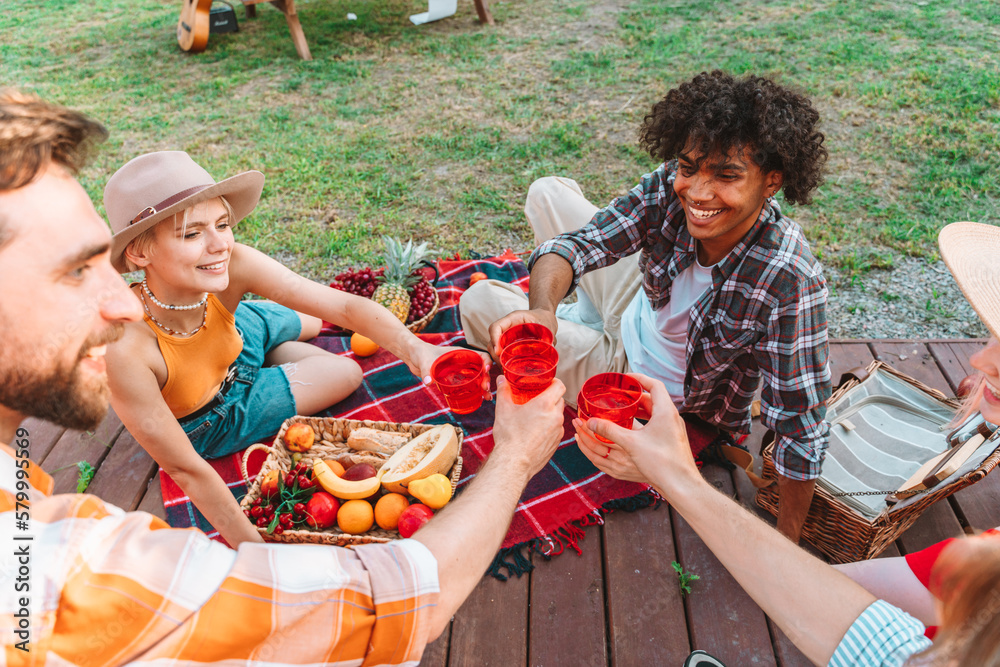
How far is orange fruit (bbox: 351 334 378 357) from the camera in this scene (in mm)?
4176

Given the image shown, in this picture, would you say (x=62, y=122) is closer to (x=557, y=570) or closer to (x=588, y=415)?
(x=588, y=415)

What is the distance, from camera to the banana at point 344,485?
3.01 metres

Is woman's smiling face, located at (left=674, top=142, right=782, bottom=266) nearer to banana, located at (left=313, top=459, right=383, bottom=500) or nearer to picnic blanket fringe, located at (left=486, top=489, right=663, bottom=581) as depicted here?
picnic blanket fringe, located at (left=486, top=489, right=663, bottom=581)

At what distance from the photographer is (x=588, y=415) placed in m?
2.27

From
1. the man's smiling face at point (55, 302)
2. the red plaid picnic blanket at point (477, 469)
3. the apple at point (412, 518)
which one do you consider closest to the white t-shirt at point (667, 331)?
the red plaid picnic blanket at point (477, 469)

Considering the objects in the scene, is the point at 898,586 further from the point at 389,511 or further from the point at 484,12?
the point at 484,12

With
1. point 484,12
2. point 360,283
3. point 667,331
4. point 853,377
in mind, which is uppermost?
point 484,12

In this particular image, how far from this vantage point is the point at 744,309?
110 inches

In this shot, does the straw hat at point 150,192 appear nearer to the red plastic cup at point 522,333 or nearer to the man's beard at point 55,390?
the man's beard at point 55,390

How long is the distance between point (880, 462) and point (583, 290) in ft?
6.18

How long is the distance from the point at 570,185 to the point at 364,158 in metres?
3.39

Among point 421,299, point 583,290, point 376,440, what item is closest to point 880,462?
point 583,290

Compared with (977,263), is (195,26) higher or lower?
higher

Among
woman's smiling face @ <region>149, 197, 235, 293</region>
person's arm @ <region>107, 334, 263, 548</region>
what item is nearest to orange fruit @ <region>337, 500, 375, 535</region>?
person's arm @ <region>107, 334, 263, 548</region>
